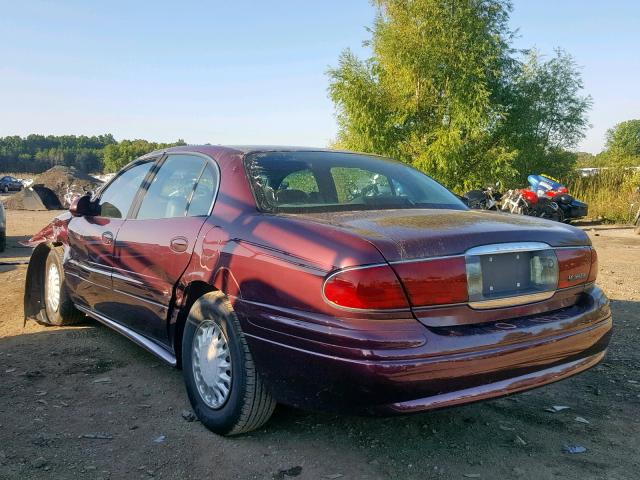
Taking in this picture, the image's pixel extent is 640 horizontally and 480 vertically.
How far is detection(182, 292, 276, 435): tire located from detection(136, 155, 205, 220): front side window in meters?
0.75

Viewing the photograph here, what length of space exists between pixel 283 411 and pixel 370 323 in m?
1.21

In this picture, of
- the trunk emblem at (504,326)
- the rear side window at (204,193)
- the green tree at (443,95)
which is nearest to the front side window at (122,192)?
the rear side window at (204,193)

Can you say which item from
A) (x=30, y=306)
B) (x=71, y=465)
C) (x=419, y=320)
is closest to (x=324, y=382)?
(x=419, y=320)

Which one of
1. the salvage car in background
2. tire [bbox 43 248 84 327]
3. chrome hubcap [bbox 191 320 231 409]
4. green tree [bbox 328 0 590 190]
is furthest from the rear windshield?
the salvage car in background

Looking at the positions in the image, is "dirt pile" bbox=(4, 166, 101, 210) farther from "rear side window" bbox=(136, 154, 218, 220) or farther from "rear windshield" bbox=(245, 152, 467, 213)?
"rear windshield" bbox=(245, 152, 467, 213)

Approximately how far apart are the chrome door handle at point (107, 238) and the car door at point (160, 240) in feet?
0.37

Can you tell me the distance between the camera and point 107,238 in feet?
13.4

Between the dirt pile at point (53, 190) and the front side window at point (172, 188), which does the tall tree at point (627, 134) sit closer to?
the dirt pile at point (53, 190)

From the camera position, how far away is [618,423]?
315cm

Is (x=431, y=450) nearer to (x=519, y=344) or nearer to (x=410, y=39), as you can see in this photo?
(x=519, y=344)

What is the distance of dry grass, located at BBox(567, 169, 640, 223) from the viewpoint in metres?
17.9

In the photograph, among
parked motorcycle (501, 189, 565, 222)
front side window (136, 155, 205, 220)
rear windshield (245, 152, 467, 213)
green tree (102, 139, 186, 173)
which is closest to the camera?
rear windshield (245, 152, 467, 213)

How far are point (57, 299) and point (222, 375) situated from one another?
9.17 ft

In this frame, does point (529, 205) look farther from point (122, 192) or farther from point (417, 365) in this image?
point (417, 365)
